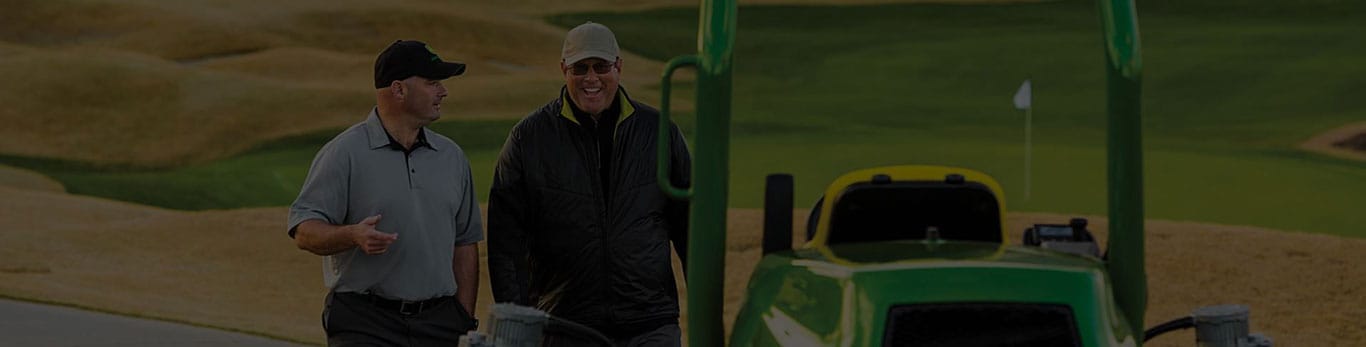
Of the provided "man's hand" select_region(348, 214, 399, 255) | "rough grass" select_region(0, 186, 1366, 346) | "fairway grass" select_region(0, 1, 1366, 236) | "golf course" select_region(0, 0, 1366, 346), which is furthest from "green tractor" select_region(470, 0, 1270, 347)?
"fairway grass" select_region(0, 1, 1366, 236)

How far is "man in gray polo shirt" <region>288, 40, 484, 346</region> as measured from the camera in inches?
271

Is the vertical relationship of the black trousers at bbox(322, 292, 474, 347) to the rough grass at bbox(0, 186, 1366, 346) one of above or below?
above

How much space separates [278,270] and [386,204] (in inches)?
741

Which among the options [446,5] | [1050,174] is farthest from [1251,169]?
[446,5]

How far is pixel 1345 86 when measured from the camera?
4166 cm

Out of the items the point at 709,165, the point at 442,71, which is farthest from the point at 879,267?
the point at 442,71

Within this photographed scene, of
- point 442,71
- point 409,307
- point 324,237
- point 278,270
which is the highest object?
point 442,71

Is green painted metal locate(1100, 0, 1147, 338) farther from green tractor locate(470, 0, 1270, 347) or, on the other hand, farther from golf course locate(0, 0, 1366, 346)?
golf course locate(0, 0, 1366, 346)

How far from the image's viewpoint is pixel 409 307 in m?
7.00

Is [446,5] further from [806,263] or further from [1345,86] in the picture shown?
[806,263]

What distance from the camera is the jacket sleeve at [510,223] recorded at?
286 inches

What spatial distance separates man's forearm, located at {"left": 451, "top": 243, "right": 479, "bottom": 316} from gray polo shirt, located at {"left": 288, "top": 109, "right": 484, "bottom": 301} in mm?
222

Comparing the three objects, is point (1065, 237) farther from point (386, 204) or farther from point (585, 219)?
point (386, 204)

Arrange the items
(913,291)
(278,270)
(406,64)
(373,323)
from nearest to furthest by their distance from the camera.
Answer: (913,291), (406,64), (373,323), (278,270)
